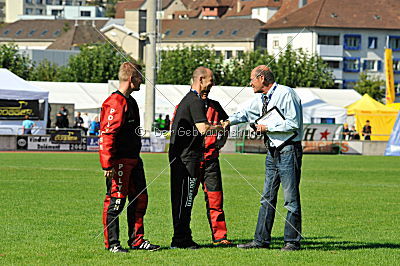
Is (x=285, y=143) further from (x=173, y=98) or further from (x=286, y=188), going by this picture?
(x=173, y=98)

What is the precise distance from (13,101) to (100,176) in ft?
70.0

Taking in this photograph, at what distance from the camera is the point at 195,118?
34.8ft

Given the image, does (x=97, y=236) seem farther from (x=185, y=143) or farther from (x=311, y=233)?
(x=311, y=233)

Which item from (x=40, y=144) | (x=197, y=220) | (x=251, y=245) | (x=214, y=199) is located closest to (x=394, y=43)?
(x=40, y=144)

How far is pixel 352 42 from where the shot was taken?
125500 mm

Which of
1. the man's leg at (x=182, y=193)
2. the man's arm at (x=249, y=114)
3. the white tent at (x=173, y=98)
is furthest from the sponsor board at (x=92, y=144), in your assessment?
the man's leg at (x=182, y=193)

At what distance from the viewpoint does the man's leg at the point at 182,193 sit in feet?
35.9

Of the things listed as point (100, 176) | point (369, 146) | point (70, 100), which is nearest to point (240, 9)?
point (70, 100)

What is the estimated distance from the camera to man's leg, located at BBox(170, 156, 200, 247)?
35.9ft

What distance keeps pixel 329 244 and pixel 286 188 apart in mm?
1354

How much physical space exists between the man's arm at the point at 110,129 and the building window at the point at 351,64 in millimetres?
117140

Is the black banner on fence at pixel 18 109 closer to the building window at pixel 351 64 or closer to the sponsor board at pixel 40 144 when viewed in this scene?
the sponsor board at pixel 40 144

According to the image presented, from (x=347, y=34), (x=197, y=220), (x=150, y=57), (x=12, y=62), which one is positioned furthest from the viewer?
(x=347, y=34)

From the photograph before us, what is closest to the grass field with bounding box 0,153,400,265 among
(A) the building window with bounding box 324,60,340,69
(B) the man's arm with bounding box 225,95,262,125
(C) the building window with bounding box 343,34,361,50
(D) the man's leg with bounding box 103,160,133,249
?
(D) the man's leg with bounding box 103,160,133,249
